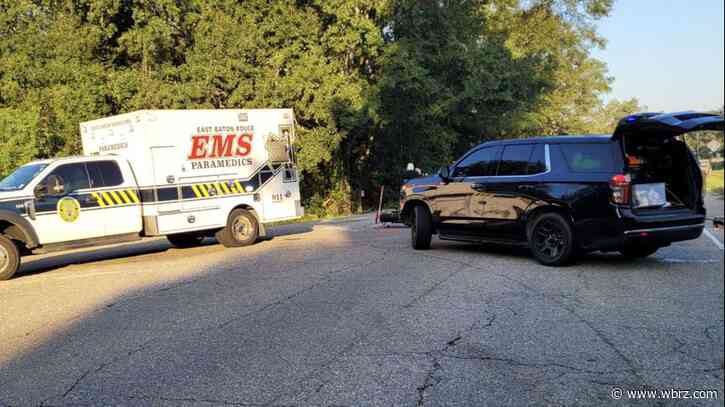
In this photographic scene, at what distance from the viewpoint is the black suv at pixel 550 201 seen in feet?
26.2

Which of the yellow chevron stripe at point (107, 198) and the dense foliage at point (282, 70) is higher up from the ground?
the dense foliage at point (282, 70)

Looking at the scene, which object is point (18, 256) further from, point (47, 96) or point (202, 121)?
point (47, 96)

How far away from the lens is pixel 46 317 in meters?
7.63

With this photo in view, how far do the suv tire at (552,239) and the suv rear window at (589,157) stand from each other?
2.47 feet

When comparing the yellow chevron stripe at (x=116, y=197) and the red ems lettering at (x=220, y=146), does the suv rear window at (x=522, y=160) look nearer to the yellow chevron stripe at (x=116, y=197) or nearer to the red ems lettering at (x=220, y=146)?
the red ems lettering at (x=220, y=146)

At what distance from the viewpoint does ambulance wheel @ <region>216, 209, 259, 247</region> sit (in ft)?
46.5

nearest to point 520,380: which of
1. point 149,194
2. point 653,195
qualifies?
point 653,195

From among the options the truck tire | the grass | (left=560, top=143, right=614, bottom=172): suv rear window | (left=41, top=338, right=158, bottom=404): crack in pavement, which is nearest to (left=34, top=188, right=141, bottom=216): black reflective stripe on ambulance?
the truck tire

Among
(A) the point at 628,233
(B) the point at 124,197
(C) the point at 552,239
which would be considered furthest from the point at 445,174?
(B) the point at 124,197

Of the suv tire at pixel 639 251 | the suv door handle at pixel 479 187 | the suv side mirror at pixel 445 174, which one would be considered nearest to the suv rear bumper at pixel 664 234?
the suv tire at pixel 639 251

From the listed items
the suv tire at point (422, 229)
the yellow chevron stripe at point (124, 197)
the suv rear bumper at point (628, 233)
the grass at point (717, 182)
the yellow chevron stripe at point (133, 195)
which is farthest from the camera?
the yellow chevron stripe at point (133, 195)

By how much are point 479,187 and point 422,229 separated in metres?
1.51

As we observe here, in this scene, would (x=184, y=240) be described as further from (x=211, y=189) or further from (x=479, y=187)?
(x=479, y=187)

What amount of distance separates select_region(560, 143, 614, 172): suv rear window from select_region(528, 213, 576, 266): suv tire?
29.7 inches
